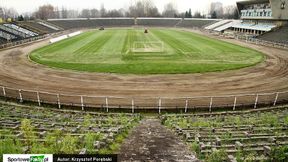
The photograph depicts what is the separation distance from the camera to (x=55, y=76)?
2634cm

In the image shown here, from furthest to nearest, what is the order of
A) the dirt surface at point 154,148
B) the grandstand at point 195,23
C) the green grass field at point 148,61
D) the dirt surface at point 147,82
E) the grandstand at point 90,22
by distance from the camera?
the grandstand at point 195,23 → the grandstand at point 90,22 → the green grass field at point 148,61 → the dirt surface at point 147,82 → the dirt surface at point 154,148

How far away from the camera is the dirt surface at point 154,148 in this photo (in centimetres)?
843

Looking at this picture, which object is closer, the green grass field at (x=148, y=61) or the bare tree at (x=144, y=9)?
the green grass field at (x=148, y=61)

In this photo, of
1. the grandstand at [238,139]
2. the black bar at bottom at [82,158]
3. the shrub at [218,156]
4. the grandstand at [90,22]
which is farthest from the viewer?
the grandstand at [90,22]

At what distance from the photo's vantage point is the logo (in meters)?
7.36

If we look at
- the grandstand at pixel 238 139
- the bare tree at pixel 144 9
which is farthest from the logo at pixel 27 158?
the bare tree at pixel 144 9

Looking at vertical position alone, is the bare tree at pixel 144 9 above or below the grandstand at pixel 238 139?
above

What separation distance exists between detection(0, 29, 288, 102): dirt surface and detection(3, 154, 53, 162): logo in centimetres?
1347

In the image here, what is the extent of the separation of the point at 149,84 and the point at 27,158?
1658 cm

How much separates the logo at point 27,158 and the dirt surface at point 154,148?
216 centimetres

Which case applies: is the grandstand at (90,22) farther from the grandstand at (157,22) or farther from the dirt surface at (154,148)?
the dirt surface at (154,148)

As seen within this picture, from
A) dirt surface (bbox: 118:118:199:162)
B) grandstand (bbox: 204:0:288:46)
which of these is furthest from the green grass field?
grandstand (bbox: 204:0:288:46)

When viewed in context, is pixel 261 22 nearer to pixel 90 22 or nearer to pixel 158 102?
pixel 158 102

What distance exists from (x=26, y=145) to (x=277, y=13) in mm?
70740
